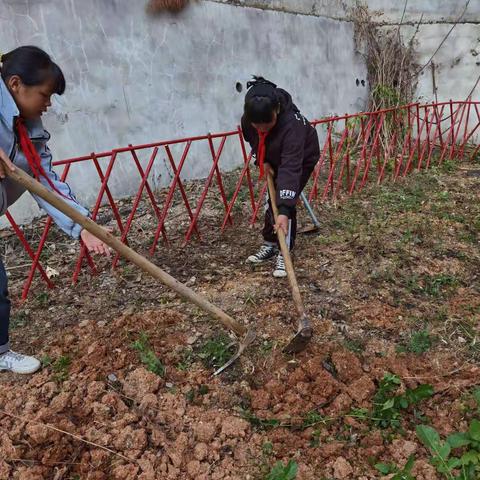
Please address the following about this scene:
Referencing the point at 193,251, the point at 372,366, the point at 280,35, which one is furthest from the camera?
the point at 280,35

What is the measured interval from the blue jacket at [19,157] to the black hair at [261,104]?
109cm

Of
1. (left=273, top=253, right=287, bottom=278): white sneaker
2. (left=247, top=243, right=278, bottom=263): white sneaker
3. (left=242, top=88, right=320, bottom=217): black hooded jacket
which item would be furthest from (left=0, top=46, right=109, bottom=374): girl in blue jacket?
(left=247, top=243, right=278, bottom=263): white sneaker

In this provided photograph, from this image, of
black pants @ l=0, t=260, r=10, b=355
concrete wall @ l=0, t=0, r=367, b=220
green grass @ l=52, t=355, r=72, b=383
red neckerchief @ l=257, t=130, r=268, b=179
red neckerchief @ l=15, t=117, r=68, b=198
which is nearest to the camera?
red neckerchief @ l=15, t=117, r=68, b=198

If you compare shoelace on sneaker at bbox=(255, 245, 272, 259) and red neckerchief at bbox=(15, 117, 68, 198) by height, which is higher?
red neckerchief at bbox=(15, 117, 68, 198)

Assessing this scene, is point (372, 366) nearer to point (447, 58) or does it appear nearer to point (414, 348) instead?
point (414, 348)

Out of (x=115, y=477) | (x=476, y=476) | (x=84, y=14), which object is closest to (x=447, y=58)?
(x=84, y=14)

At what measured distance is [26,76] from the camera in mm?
1781

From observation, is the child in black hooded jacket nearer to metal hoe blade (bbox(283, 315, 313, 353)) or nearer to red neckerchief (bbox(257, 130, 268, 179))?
red neckerchief (bbox(257, 130, 268, 179))

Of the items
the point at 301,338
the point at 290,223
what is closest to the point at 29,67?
the point at 301,338

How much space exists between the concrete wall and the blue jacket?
91.3 inches

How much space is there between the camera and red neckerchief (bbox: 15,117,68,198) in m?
1.94

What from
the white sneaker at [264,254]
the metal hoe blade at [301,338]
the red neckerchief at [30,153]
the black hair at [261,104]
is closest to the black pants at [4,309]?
the red neckerchief at [30,153]

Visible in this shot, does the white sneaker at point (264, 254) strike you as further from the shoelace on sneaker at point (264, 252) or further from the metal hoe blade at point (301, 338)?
the metal hoe blade at point (301, 338)

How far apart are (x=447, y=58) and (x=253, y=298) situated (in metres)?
6.87
